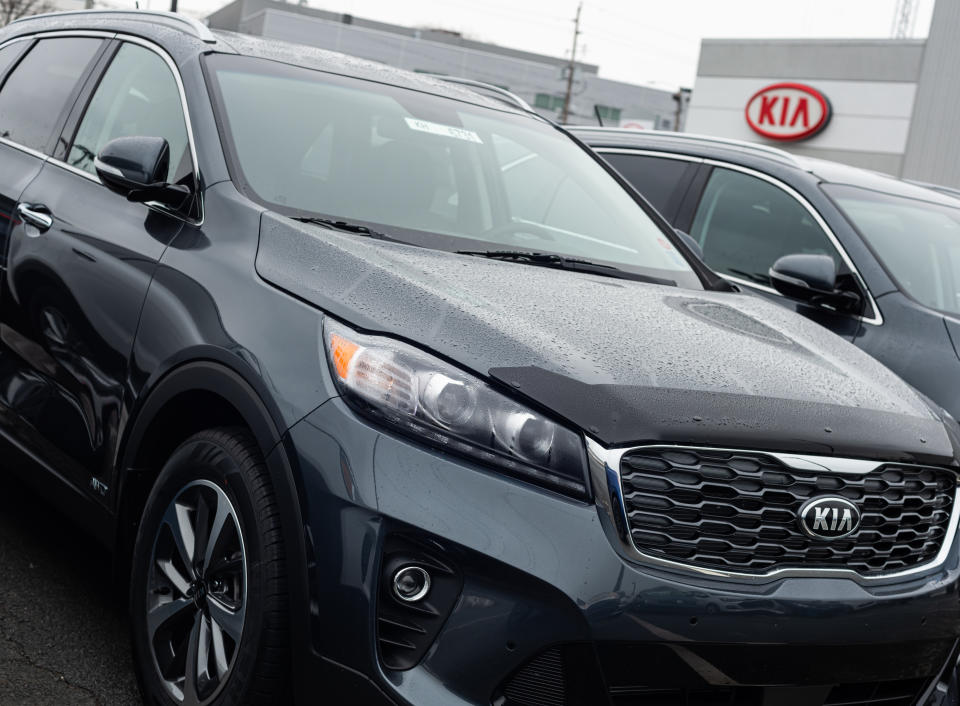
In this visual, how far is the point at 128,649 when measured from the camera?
333 centimetres

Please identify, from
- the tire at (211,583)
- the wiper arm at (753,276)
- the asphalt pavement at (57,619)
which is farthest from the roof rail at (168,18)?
the wiper arm at (753,276)

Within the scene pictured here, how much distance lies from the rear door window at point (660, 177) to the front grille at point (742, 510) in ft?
11.5

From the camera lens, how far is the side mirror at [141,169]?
312cm

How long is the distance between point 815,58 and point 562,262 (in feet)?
96.0

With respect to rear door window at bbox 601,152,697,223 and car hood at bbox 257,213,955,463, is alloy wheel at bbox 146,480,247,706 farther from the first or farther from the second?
rear door window at bbox 601,152,697,223

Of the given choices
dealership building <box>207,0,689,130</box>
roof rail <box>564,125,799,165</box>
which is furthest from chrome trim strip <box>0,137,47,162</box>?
dealership building <box>207,0,689,130</box>

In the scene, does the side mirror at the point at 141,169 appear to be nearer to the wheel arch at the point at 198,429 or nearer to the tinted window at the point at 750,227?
the wheel arch at the point at 198,429

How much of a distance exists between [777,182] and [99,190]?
3.19 m

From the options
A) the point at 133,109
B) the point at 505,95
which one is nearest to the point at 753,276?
the point at 505,95

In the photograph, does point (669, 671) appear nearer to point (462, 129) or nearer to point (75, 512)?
point (75, 512)

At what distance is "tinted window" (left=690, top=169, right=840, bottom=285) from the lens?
206 inches

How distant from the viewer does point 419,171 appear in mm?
3600

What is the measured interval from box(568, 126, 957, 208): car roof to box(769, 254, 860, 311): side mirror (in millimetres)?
757

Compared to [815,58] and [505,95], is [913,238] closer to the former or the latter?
[505,95]
